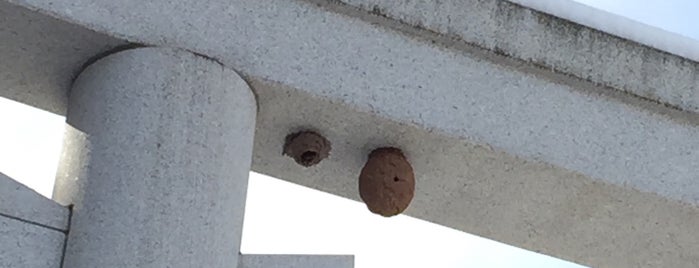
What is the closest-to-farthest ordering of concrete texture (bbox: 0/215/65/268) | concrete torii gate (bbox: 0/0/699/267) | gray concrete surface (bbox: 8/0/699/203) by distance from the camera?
concrete texture (bbox: 0/215/65/268) < concrete torii gate (bbox: 0/0/699/267) < gray concrete surface (bbox: 8/0/699/203)

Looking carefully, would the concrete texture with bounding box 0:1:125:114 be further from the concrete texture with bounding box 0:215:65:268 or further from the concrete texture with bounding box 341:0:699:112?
the concrete texture with bounding box 341:0:699:112

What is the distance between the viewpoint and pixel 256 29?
339 centimetres

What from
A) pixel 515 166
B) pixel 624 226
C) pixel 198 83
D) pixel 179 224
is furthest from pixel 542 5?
pixel 179 224

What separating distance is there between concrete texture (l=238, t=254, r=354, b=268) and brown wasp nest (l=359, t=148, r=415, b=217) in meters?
0.32

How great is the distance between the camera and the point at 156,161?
3.07 metres

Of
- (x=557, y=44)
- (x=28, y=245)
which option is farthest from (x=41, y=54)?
(x=557, y=44)

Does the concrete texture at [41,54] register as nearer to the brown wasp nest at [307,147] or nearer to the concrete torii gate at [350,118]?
the concrete torii gate at [350,118]

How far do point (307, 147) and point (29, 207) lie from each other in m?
0.85

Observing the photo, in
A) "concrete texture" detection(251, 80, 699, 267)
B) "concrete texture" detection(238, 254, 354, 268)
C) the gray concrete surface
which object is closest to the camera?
"concrete texture" detection(238, 254, 354, 268)

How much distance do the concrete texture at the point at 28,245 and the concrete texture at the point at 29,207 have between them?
2cm

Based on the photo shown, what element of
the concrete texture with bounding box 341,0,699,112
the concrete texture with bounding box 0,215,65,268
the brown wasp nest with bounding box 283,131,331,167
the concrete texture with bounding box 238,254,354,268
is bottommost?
the concrete texture with bounding box 0,215,65,268

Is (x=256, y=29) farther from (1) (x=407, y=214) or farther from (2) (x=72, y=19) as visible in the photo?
(1) (x=407, y=214)

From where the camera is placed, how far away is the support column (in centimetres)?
297

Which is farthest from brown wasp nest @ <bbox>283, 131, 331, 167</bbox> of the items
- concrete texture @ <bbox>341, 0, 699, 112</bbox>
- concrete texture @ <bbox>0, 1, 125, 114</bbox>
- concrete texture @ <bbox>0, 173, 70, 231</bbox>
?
concrete texture @ <bbox>0, 173, 70, 231</bbox>
